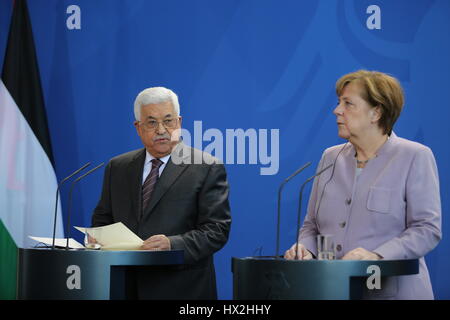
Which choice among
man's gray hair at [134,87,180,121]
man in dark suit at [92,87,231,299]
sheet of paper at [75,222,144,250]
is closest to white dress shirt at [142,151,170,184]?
man in dark suit at [92,87,231,299]

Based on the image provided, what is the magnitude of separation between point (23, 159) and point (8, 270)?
762mm

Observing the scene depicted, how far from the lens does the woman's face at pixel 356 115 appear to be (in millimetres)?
2771

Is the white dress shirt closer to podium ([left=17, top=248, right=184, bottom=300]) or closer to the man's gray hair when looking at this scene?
the man's gray hair

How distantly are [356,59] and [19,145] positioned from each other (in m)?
2.43

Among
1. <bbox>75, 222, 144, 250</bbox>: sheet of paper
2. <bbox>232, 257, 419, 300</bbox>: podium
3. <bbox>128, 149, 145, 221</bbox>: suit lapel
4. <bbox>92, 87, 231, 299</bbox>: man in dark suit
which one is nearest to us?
<bbox>232, 257, 419, 300</bbox>: podium

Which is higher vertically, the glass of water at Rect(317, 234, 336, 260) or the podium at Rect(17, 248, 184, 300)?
the glass of water at Rect(317, 234, 336, 260)

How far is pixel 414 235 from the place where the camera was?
251 cm

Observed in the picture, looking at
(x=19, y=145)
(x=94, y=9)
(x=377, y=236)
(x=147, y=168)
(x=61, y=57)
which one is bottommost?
(x=377, y=236)

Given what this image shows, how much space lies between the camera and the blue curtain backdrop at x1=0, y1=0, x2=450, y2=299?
5.05 meters

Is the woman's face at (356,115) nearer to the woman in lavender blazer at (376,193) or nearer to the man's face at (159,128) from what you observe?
the woman in lavender blazer at (376,193)

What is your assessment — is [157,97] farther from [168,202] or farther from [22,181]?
[22,181]
